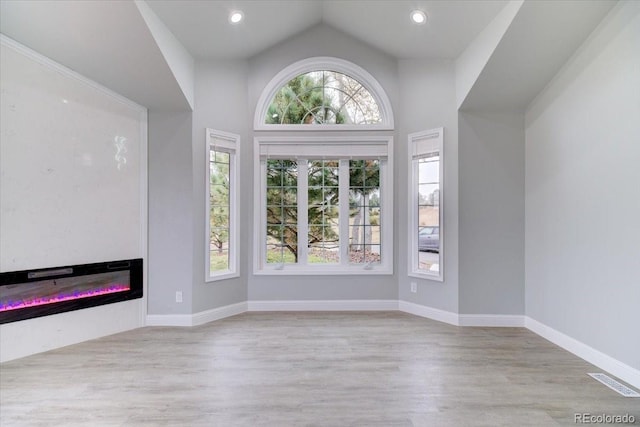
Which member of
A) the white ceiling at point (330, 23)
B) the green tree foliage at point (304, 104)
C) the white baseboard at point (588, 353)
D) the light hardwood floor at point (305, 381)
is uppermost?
the white ceiling at point (330, 23)

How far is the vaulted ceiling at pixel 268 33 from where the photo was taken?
9.12 feet

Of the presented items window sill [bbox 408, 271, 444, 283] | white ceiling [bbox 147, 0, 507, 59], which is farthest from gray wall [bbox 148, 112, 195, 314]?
window sill [bbox 408, 271, 444, 283]

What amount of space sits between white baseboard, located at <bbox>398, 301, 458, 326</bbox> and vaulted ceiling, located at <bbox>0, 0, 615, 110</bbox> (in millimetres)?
2391

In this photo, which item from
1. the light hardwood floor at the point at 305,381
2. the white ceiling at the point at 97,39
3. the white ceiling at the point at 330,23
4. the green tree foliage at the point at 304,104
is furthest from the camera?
the green tree foliage at the point at 304,104

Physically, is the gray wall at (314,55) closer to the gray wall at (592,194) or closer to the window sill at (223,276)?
the window sill at (223,276)

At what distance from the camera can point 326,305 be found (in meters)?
4.37

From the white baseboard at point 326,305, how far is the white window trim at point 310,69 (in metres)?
2.23

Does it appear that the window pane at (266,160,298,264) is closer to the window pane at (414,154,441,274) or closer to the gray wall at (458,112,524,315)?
the window pane at (414,154,441,274)

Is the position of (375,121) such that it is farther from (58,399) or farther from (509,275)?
(58,399)

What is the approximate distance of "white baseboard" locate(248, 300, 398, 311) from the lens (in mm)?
4352

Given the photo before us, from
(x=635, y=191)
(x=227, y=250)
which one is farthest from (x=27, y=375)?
(x=635, y=191)

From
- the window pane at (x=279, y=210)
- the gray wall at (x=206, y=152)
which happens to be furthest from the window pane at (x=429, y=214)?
the gray wall at (x=206, y=152)

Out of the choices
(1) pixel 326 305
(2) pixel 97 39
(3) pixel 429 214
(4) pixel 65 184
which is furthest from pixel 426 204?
(4) pixel 65 184

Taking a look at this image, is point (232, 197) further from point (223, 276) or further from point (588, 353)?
point (588, 353)
